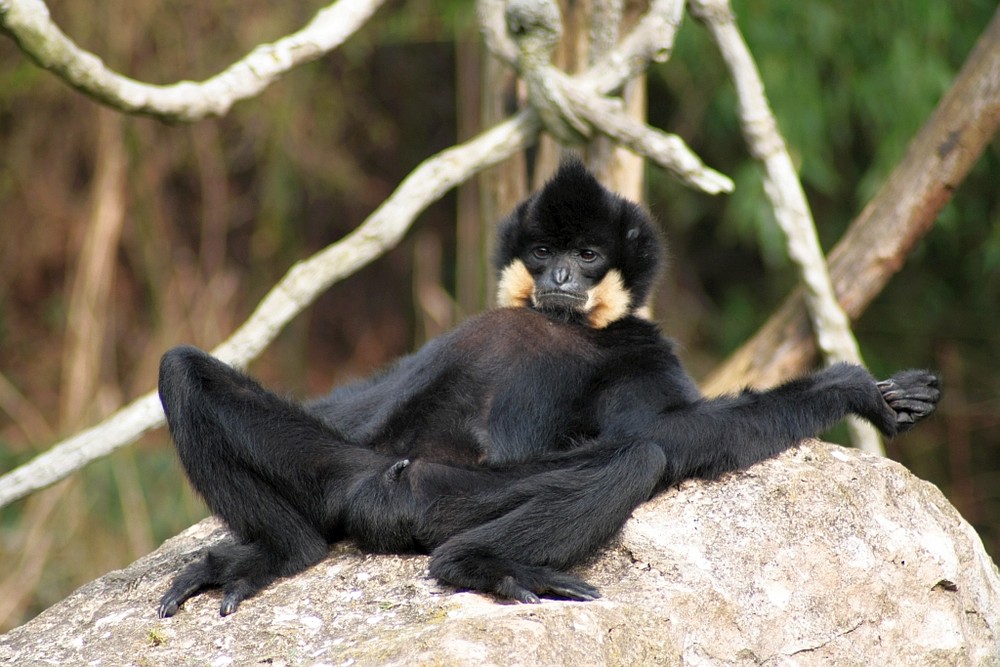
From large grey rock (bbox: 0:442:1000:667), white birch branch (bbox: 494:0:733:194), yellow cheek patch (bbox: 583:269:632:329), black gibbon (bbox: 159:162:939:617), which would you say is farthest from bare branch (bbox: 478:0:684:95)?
large grey rock (bbox: 0:442:1000:667)

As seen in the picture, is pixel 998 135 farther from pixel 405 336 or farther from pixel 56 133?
pixel 56 133

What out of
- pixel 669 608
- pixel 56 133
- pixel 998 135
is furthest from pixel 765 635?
pixel 56 133

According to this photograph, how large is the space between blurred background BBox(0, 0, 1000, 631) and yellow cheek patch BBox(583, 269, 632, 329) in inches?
139

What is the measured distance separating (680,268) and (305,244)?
3592 mm

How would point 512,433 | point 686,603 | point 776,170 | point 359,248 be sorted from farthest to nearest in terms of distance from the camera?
point 776,170
point 359,248
point 512,433
point 686,603

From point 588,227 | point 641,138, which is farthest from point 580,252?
point 641,138

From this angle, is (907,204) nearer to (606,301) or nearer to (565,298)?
(606,301)

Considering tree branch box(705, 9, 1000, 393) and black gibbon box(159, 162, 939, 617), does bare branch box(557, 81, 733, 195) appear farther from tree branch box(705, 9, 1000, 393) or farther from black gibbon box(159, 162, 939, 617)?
tree branch box(705, 9, 1000, 393)

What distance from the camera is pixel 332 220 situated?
11539 mm

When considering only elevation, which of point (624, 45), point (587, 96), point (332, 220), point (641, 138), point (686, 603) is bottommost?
point (686, 603)

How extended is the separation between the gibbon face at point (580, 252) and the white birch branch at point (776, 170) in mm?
1235

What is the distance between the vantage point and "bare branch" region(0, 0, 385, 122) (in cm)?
407

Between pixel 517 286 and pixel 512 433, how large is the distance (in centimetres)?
73

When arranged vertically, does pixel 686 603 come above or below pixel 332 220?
below
